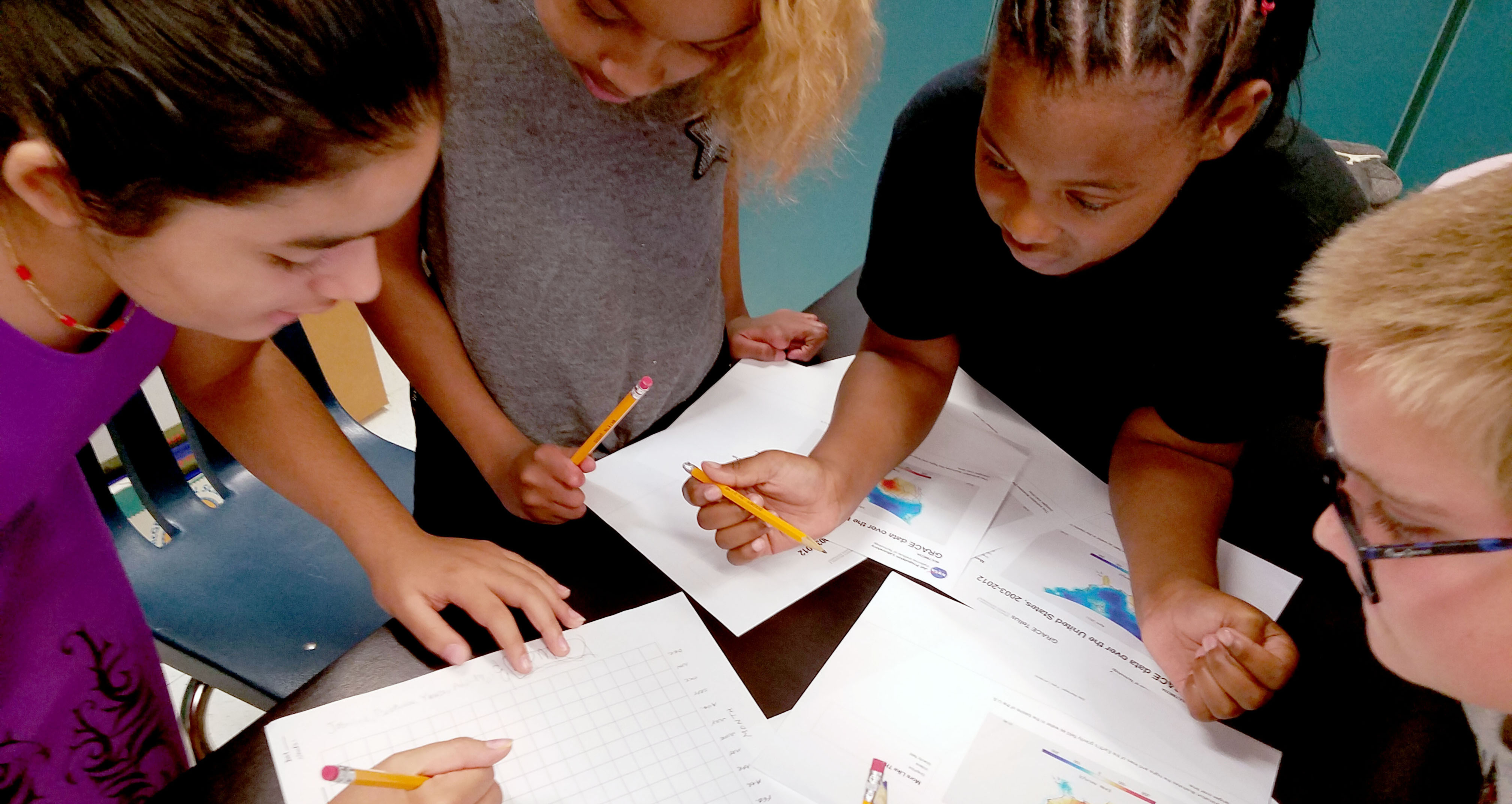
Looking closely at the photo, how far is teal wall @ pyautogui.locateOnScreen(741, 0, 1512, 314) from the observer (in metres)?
1.96

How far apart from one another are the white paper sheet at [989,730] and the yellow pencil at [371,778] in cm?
25

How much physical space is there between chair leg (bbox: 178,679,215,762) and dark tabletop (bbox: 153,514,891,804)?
0.41m

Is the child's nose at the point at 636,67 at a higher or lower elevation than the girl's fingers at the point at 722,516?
higher

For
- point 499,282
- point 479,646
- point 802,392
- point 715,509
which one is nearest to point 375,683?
point 479,646

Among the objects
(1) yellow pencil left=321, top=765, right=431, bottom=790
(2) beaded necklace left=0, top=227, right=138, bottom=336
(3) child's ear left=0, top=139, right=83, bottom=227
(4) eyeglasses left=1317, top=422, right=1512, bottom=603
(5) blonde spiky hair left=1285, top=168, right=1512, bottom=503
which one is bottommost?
(1) yellow pencil left=321, top=765, right=431, bottom=790

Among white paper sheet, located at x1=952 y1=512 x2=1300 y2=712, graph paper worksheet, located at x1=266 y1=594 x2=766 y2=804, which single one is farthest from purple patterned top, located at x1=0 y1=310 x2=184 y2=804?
white paper sheet, located at x1=952 y1=512 x2=1300 y2=712

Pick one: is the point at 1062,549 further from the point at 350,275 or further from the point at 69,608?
the point at 69,608

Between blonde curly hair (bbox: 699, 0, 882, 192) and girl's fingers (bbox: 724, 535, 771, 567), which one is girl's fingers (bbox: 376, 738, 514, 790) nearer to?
girl's fingers (bbox: 724, 535, 771, 567)

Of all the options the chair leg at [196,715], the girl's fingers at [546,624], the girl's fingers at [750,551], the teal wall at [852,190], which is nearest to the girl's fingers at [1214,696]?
the girl's fingers at [750,551]

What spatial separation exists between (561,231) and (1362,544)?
2.44ft

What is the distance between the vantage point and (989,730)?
67 centimetres

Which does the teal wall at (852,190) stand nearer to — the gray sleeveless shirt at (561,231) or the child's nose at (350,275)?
the gray sleeveless shirt at (561,231)

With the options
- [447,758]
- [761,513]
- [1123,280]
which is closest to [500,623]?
[447,758]

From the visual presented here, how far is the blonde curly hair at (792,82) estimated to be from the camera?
74 centimetres
